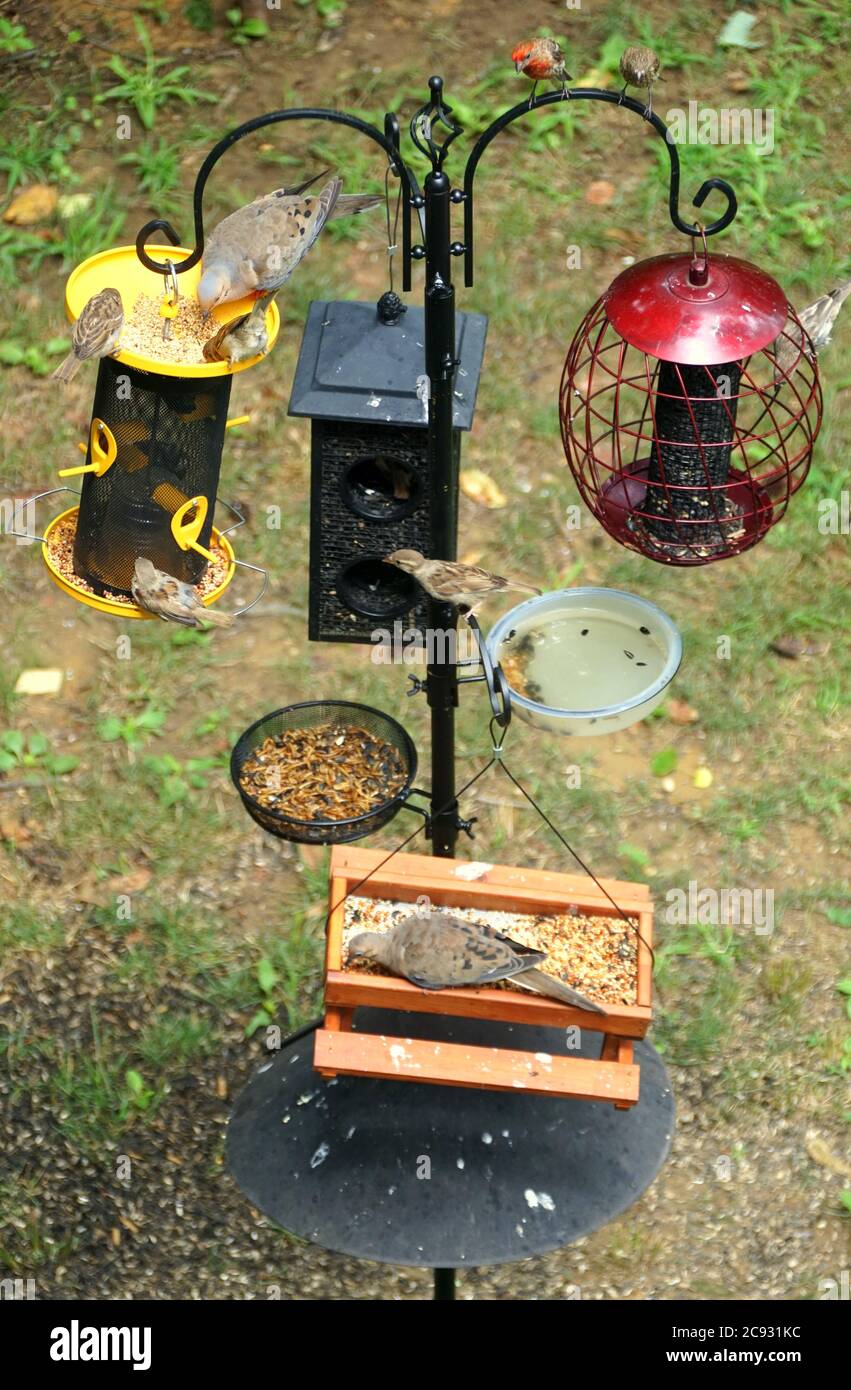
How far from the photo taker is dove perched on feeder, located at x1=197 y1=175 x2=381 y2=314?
177 inches

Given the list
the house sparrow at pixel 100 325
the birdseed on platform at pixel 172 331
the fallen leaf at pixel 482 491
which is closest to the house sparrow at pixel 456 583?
the birdseed on platform at pixel 172 331

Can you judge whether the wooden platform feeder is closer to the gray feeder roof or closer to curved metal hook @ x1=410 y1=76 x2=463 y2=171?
the gray feeder roof

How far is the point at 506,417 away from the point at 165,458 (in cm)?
438

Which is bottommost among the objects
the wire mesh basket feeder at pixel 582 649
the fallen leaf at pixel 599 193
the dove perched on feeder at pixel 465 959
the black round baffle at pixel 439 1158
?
the black round baffle at pixel 439 1158

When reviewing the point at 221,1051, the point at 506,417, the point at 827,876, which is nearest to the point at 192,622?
the point at 221,1051

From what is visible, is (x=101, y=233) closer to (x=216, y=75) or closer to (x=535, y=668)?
(x=216, y=75)

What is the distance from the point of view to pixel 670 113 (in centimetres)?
1005

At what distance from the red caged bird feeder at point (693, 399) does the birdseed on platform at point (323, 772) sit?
1.01m

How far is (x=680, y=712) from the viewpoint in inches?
318

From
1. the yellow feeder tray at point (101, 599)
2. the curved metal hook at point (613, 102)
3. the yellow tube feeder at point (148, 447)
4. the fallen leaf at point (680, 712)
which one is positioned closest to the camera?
the curved metal hook at point (613, 102)

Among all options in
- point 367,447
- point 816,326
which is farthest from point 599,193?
point 816,326

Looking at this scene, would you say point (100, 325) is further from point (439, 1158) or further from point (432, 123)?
point (439, 1158)

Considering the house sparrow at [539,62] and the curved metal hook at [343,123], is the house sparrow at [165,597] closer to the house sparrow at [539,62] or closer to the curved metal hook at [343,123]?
the curved metal hook at [343,123]

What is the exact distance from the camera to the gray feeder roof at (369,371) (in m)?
5.18
